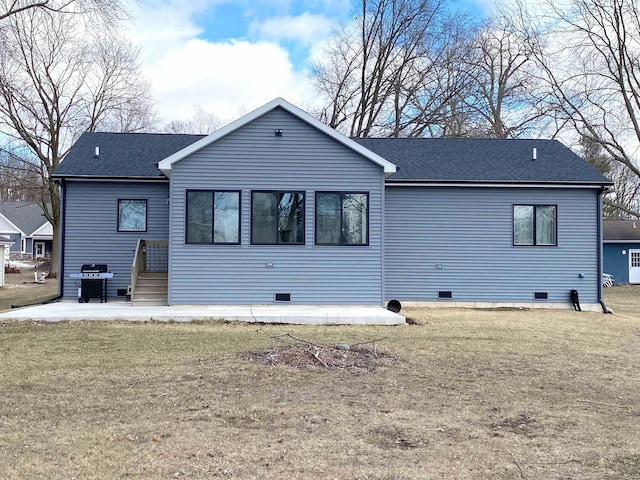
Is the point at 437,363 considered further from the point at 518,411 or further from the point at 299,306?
the point at 299,306

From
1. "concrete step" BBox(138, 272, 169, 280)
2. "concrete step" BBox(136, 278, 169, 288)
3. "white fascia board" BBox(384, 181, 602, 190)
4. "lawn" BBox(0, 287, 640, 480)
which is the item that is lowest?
"lawn" BBox(0, 287, 640, 480)

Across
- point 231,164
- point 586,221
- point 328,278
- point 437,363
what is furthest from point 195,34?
point 437,363

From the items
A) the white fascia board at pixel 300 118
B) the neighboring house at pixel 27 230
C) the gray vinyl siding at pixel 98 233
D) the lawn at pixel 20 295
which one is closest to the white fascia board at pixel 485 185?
the white fascia board at pixel 300 118

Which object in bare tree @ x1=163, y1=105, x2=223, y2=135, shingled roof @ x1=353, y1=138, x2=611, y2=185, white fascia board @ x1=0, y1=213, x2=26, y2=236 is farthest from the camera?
white fascia board @ x1=0, y1=213, x2=26, y2=236

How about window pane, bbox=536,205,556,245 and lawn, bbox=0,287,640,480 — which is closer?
lawn, bbox=0,287,640,480

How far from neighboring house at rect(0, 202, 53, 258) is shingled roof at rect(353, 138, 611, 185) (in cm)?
4276

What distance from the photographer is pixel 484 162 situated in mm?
15852

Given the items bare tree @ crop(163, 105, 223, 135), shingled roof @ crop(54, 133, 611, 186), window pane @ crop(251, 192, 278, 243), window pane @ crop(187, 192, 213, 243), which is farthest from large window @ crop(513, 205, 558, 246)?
bare tree @ crop(163, 105, 223, 135)

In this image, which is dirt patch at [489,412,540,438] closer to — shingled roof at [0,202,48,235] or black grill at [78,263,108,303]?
black grill at [78,263,108,303]

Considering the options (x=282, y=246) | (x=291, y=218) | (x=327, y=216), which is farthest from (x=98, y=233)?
(x=327, y=216)

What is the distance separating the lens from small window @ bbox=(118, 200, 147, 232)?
14492mm

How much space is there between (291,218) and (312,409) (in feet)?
26.3

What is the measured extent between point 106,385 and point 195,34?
1551 cm

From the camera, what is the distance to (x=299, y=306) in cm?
1287
